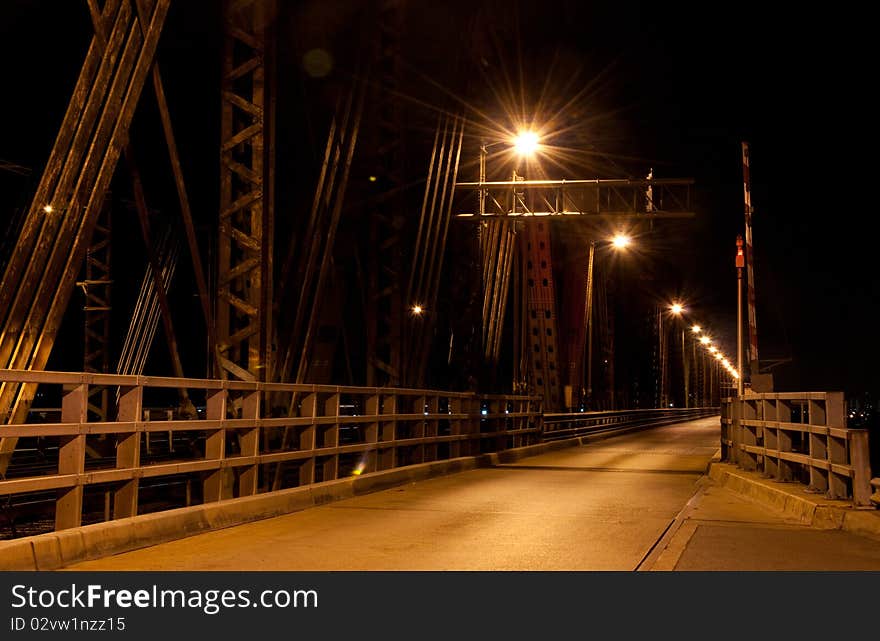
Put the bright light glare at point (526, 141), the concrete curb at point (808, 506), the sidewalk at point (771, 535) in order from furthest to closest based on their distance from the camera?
the bright light glare at point (526, 141) < the concrete curb at point (808, 506) < the sidewalk at point (771, 535)

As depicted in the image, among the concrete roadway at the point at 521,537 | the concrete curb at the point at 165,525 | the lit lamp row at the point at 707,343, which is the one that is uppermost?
the lit lamp row at the point at 707,343

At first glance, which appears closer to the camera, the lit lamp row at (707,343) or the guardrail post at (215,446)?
the guardrail post at (215,446)

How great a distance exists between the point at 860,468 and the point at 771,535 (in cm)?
114

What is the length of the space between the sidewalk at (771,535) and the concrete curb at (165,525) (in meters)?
4.05

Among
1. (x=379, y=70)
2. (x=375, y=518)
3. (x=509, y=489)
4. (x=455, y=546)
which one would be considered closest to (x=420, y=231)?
(x=379, y=70)

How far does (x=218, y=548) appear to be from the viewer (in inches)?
328

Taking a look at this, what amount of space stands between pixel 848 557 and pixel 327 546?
428 cm

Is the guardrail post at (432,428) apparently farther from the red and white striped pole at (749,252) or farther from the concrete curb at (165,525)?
the red and white striped pole at (749,252)

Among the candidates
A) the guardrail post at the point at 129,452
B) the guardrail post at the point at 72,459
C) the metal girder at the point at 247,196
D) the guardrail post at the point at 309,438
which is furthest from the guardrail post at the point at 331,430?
the guardrail post at the point at 72,459

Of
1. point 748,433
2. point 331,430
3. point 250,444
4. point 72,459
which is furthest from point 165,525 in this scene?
point 748,433

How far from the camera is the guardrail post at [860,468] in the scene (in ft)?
32.1

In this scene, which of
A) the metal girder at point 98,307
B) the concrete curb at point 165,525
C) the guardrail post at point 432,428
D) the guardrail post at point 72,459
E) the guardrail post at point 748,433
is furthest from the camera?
the metal girder at point 98,307

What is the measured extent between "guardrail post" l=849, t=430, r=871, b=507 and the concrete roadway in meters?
0.52

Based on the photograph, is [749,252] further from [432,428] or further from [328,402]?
[328,402]
